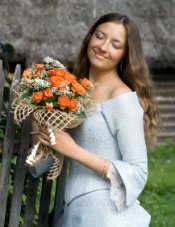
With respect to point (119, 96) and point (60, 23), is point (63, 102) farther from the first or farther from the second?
point (60, 23)

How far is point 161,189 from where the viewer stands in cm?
648

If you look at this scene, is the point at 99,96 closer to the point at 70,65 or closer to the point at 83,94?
the point at 83,94

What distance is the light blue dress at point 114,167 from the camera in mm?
2994

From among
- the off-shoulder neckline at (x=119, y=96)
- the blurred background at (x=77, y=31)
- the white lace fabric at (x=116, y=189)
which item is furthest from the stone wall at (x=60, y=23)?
the white lace fabric at (x=116, y=189)

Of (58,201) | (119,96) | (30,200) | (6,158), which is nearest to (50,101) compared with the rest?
(119,96)

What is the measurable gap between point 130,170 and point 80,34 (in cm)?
→ 514

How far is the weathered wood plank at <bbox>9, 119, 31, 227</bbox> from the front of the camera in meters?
3.27

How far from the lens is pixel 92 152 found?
3086mm

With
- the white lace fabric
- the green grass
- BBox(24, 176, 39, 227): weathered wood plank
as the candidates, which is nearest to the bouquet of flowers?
the white lace fabric

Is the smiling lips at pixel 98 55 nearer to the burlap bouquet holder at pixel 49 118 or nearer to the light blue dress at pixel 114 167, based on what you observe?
the light blue dress at pixel 114 167

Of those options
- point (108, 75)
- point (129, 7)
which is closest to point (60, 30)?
point (129, 7)

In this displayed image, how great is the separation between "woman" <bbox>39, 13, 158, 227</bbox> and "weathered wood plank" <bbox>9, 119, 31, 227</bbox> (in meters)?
0.23

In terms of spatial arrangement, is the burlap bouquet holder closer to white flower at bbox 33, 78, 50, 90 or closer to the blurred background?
white flower at bbox 33, 78, 50, 90

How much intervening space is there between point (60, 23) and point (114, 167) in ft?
16.8
